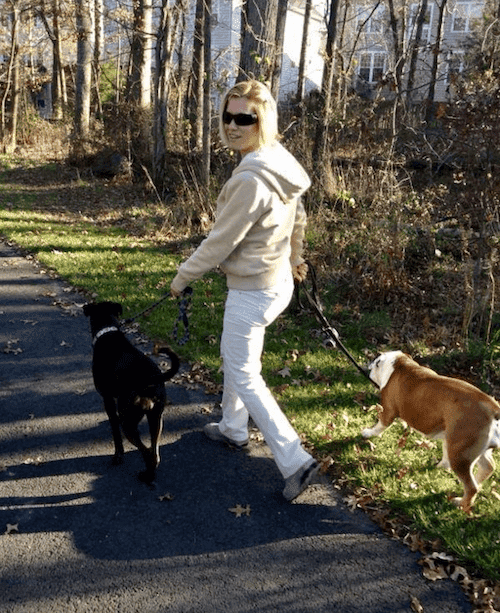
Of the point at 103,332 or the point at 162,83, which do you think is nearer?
the point at 103,332

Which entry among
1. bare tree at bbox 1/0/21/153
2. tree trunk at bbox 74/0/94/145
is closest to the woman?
tree trunk at bbox 74/0/94/145

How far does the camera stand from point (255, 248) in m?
3.45

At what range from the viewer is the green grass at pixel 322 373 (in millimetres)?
3676

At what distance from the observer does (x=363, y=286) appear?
7602 millimetres

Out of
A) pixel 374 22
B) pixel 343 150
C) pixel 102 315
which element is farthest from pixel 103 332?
pixel 374 22

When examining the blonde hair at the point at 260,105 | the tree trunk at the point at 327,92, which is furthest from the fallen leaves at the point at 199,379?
the tree trunk at the point at 327,92

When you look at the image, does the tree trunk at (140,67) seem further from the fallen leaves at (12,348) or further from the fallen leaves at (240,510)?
the fallen leaves at (240,510)

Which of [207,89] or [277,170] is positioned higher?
[207,89]

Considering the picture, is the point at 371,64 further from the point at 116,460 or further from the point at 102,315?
the point at 116,460

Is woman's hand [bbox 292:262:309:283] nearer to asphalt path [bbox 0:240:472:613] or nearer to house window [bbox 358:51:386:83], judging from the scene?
asphalt path [bbox 0:240:472:613]

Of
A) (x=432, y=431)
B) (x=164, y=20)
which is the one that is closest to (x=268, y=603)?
(x=432, y=431)

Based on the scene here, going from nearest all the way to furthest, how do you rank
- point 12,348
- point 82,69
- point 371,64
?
point 12,348 → point 82,69 → point 371,64

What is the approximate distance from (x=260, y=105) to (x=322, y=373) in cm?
318

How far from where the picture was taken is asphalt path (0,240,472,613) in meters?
3.01
